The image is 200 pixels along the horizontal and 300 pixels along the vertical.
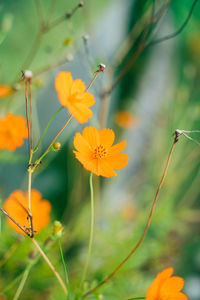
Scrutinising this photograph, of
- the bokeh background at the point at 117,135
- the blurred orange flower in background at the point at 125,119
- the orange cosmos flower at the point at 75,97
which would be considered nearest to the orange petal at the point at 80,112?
the orange cosmos flower at the point at 75,97

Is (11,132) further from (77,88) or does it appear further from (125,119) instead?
(125,119)

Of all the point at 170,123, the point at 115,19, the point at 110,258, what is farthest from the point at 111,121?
the point at 110,258

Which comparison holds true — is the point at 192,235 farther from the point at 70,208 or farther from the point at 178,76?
the point at 178,76

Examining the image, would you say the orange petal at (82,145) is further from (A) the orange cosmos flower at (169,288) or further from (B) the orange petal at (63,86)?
(A) the orange cosmos flower at (169,288)

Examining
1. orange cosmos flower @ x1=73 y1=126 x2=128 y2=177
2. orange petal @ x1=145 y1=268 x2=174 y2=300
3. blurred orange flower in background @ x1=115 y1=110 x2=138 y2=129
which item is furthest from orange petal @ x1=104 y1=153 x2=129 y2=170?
blurred orange flower in background @ x1=115 y1=110 x2=138 y2=129

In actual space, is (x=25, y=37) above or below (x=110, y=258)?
above
